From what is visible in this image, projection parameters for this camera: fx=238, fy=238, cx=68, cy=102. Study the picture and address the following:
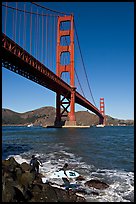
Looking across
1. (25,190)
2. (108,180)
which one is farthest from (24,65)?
(25,190)

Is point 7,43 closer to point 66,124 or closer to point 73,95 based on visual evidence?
point 73,95

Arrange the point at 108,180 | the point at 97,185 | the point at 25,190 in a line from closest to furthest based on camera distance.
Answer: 1. the point at 25,190
2. the point at 97,185
3. the point at 108,180

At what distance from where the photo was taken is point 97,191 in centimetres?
741

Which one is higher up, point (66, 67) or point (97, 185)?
point (66, 67)

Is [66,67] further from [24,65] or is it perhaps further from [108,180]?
[108,180]

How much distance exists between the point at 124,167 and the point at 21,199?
8014 millimetres

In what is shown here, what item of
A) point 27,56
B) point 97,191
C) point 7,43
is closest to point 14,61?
point 27,56

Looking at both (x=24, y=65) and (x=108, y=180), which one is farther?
(x=24, y=65)

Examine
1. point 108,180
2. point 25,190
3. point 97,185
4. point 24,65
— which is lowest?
point 108,180

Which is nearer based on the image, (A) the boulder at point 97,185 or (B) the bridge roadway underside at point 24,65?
(A) the boulder at point 97,185

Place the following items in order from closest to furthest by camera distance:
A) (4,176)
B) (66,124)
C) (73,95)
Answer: (4,176)
(73,95)
(66,124)

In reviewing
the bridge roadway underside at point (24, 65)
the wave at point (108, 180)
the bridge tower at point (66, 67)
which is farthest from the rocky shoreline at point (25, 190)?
the bridge tower at point (66, 67)

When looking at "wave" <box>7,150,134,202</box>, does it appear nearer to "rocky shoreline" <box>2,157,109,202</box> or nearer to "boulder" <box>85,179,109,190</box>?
"boulder" <box>85,179,109,190</box>

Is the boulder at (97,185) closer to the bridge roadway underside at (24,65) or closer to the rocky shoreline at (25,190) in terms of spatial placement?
the rocky shoreline at (25,190)
